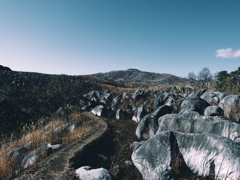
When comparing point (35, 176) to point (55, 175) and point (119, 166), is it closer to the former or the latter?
point (55, 175)

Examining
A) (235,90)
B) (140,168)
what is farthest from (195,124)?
(235,90)

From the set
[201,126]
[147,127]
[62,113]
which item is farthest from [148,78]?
[201,126]

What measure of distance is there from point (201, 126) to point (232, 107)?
8.62 ft

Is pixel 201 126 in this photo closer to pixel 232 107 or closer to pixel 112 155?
pixel 232 107

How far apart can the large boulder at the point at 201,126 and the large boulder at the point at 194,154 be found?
85 centimetres

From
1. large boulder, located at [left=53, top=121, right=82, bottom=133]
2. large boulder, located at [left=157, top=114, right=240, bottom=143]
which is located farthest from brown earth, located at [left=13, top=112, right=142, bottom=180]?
large boulder, located at [left=157, top=114, right=240, bottom=143]

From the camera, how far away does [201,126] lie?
3617mm

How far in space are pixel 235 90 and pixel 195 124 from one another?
25.3ft

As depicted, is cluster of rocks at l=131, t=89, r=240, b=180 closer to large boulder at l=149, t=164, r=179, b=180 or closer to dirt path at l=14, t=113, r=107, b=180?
large boulder at l=149, t=164, r=179, b=180

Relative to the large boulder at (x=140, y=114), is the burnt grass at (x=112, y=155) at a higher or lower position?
lower

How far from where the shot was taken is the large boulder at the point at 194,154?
7.41ft

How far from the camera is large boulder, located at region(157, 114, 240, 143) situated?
3110 millimetres

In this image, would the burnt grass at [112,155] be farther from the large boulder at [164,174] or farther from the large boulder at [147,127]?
the large boulder at [164,174]

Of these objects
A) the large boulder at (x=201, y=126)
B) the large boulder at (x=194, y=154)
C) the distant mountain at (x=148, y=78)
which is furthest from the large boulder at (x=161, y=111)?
the distant mountain at (x=148, y=78)
